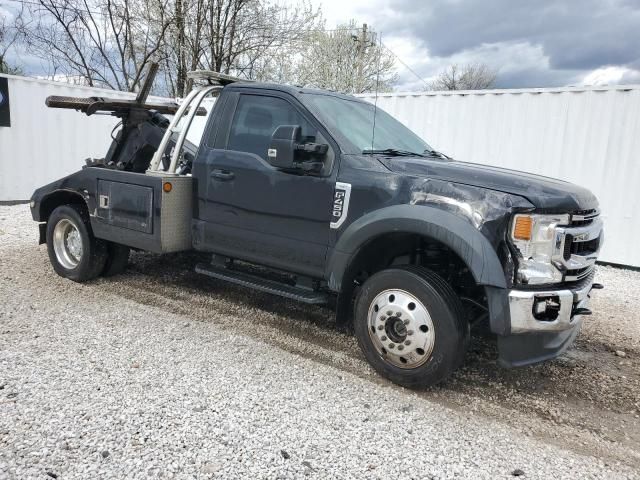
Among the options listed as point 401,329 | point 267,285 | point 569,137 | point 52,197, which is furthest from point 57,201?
point 569,137

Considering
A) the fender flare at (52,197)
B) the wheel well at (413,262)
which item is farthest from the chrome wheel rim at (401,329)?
the fender flare at (52,197)

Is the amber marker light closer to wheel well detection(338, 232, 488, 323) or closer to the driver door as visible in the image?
wheel well detection(338, 232, 488, 323)

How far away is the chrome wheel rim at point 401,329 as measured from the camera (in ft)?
11.3

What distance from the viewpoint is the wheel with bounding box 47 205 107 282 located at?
5641 millimetres

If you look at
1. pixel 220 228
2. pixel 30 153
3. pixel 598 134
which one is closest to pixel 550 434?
pixel 220 228

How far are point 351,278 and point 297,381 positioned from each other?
87 cm

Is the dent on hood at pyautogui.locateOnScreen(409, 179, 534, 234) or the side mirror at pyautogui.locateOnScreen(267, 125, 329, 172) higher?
the side mirror at pyautogui.locateOnScreen(267, 125, 329, 172)

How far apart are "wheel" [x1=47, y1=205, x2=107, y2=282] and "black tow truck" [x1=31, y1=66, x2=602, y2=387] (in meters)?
0.05

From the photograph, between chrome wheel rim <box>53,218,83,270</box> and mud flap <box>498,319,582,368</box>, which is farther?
Answer: chrome wheel rim <box>53,218,83,270</box>

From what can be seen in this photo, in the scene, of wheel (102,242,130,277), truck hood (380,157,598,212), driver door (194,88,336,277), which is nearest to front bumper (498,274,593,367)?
truck hood (380,157,598,212)

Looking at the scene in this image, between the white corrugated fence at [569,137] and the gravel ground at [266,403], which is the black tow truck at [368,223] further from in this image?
the white corrugated fence at [569,137]

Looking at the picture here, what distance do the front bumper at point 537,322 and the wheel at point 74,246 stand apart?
14.5ft

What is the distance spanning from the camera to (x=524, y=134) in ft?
28.7

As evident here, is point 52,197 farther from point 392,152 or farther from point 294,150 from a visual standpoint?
point 392,152
